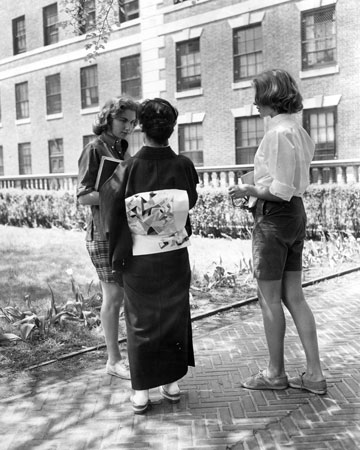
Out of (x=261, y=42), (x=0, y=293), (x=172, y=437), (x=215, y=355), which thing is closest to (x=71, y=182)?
(x=261, y=42)

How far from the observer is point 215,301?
6.89 metres

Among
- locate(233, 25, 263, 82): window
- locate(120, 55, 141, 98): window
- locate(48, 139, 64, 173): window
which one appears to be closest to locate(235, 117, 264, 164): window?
locate(233, 25, 263, 82): window

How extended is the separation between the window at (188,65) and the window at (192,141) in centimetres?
150

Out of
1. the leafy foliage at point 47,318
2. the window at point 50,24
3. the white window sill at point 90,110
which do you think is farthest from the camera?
the window at point 50,24

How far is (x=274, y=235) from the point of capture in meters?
3.79

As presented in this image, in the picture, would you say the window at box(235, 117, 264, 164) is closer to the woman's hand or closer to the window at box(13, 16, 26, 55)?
the window at box(13, 16, 26, 55)

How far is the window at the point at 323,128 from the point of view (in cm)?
1844

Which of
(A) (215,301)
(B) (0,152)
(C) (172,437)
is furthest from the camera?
(B) (0,152)

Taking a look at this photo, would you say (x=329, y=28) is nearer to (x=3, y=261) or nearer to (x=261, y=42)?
(x=261, y=42)

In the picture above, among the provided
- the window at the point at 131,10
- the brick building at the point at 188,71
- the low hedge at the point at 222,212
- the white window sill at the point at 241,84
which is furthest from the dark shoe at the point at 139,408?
the window at the point at 131,10

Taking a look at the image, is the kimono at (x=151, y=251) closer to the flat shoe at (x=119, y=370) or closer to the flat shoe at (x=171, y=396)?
the flat shoe at (x=171, y=396)

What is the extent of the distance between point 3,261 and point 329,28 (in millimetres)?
13130

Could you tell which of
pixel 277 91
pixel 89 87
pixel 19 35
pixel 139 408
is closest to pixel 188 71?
pixel 89 87

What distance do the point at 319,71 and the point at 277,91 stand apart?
1565 cm
